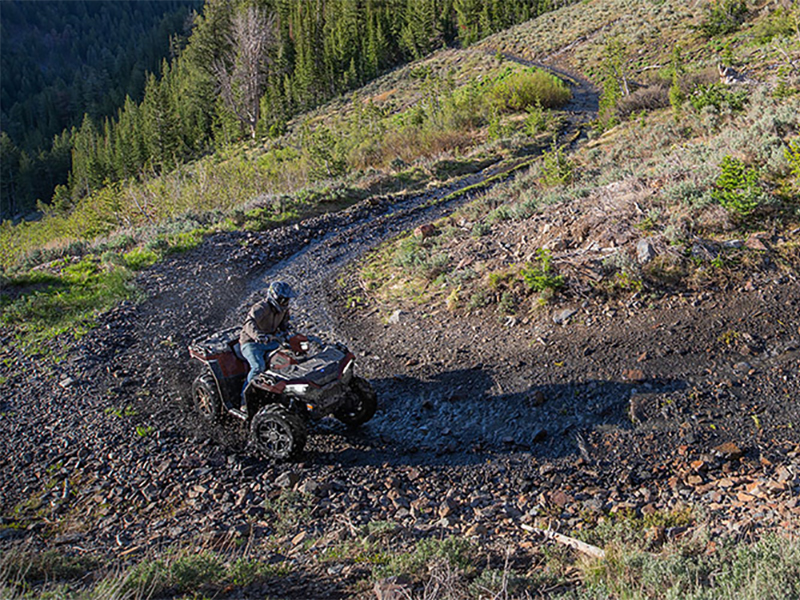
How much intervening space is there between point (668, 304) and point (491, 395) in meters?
2.86

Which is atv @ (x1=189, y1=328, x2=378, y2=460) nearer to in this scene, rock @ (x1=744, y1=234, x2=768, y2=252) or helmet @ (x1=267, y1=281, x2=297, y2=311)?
helmet @ (x1=267, y1=281, x2=297, y2=311)

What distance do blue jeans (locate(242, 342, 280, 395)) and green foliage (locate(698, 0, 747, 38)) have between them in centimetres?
3954

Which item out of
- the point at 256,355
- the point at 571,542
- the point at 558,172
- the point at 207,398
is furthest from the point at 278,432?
the point at 558,172

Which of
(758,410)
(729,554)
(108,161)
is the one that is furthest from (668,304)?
(108,161)

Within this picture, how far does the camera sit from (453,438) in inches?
253

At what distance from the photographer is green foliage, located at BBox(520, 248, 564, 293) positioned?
8578mm

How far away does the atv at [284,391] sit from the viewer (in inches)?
236

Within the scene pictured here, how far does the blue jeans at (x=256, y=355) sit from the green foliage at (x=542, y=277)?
13.4 ft

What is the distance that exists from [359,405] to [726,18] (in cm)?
4024

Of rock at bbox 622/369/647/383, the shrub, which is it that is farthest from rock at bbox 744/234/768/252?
the shrub

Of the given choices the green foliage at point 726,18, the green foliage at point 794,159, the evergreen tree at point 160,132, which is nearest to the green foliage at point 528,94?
the green foliage at point 726,18

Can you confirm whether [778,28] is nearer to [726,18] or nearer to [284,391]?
[726,18]

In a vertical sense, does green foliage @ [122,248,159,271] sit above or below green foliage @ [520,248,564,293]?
below

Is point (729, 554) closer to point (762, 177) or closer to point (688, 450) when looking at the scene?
point (688, 450)
